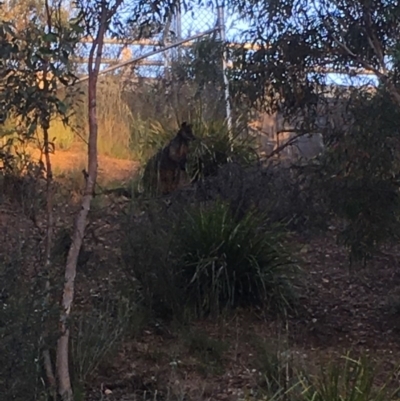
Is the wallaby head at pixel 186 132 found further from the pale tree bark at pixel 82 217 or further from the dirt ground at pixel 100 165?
the pale tree bark at pixel 82 217

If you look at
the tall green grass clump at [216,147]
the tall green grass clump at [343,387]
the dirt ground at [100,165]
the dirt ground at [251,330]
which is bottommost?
the dirt ground at [251,330]

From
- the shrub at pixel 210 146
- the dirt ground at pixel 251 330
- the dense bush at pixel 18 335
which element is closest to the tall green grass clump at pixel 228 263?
the dirt ground at pixel 251 330

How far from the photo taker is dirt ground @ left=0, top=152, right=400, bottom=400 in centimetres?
545

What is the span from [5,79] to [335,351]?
290 centimetres

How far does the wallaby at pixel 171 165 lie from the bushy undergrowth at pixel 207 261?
1.93 meters

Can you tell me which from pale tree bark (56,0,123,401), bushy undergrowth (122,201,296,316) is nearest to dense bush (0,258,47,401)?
pale tree bark (56,0,123,401)

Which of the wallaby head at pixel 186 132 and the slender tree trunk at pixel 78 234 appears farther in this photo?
the wallaby head at pixel 186 132

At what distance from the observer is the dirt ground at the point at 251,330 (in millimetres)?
5449

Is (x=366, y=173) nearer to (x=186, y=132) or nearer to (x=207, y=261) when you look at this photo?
(x=207, y=261)

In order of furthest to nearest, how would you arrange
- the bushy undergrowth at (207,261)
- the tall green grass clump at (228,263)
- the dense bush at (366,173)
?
1. the tall green grass clump at (228,263)
2. the bushy undergrowth at (207,261)
3. the dense bush at (366,173)

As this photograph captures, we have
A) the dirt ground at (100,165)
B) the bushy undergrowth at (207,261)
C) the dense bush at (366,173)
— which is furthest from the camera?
the dirt ground at (100,165)

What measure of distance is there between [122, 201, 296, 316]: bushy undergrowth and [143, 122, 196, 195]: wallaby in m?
1.93

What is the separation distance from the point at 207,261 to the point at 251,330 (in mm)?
608

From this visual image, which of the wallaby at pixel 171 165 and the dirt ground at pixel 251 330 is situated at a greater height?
the wallaby at pixel 171 165
